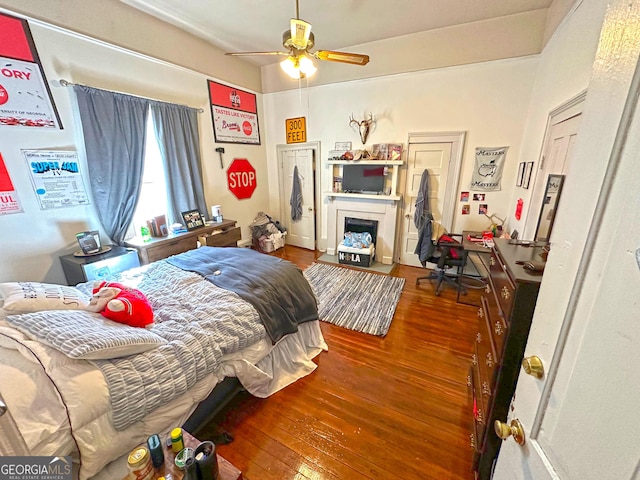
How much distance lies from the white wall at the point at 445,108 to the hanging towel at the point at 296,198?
566 mm

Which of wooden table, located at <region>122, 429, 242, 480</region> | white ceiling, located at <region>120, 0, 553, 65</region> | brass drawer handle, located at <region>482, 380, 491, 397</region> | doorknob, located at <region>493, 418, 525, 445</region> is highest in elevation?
white ceiling, located at <region>120, 0, 553, 65</region>

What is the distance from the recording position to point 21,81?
6.95ft

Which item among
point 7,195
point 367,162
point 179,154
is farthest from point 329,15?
point 7,195

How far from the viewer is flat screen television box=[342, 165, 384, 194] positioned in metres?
3.86

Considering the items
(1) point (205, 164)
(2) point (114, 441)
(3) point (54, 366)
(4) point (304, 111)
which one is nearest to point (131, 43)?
(1) point (205, 164)

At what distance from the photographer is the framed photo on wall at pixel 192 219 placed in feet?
11.2

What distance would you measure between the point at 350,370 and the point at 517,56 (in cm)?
390

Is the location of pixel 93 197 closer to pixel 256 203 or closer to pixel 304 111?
pixel 256 203

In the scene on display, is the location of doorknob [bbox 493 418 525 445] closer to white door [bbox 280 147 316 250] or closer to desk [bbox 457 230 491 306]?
desk [bbox 457 230 491 306]

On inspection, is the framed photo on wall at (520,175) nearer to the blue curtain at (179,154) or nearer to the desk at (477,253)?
the desk at (477,253)

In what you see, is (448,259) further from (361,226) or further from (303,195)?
(303,195)

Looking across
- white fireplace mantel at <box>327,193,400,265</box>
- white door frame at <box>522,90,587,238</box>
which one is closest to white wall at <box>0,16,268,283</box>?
white fireplace mantel at <box>327,193,400,265</box>

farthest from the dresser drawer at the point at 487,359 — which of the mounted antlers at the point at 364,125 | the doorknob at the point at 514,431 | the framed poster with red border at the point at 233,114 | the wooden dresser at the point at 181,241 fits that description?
the framed poster with red border at the point at 233,114

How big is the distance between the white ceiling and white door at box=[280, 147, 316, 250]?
5.52 ft
